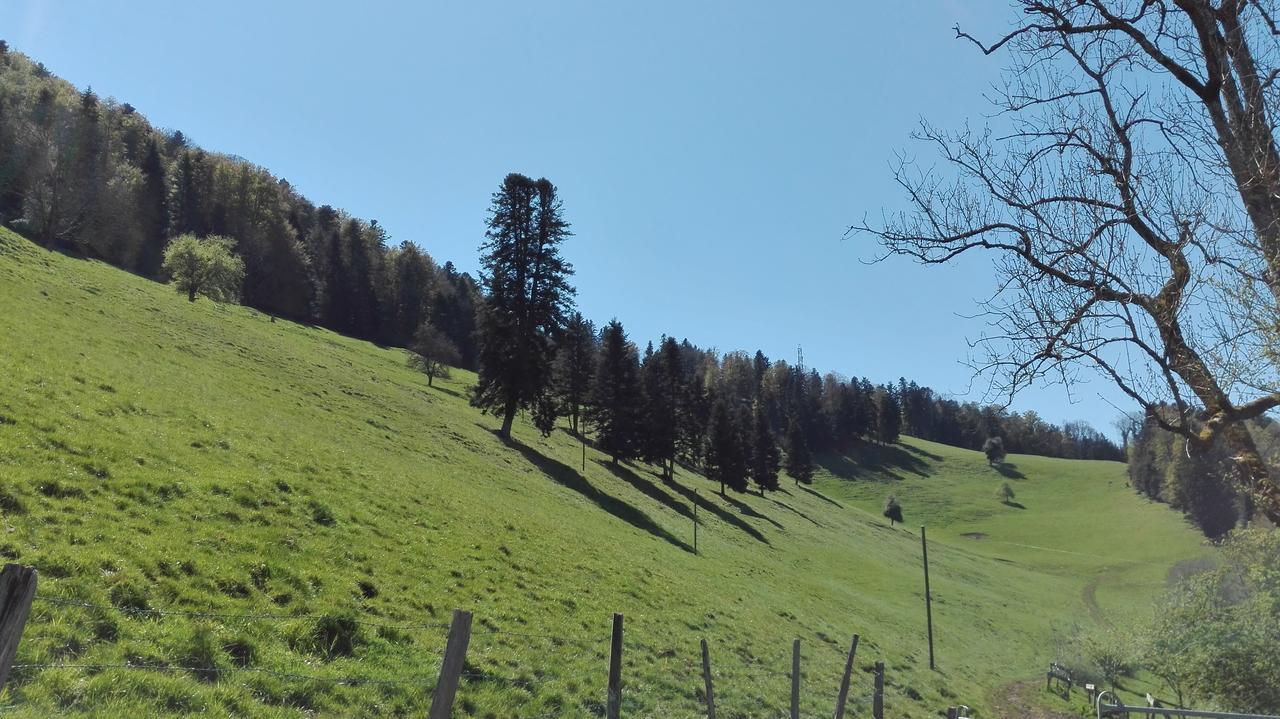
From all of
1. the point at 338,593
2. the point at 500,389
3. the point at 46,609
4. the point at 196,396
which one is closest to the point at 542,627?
the point at 338,593

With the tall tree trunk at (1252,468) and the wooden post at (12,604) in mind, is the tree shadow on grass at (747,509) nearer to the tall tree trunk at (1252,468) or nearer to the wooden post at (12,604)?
the tall tree trunk at (1252,468)

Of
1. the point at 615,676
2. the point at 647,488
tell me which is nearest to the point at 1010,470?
the point at 647,488

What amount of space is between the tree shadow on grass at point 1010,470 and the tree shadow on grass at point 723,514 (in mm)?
97997

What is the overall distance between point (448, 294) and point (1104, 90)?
11820 cm

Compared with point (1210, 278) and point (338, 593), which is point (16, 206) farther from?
point (1210, 278)

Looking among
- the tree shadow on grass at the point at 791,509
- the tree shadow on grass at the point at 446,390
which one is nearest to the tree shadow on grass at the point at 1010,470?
the tree shadow on grass at the point at 791,509

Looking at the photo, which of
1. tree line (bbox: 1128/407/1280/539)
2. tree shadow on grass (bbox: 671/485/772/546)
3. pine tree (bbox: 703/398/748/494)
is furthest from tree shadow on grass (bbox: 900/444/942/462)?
tree shadow on grass (bbox: 671/485/772/546)

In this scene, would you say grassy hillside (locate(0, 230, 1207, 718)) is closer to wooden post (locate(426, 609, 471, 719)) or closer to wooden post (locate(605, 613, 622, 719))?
wooden post (locate(605, 613, 622, 719))

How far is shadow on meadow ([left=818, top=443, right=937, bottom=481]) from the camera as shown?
12512 centimetres

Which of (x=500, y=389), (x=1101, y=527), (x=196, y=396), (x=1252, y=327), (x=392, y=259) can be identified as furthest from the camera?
(x=392, y=259)

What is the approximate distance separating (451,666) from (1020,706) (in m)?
28.7

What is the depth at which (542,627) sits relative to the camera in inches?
549

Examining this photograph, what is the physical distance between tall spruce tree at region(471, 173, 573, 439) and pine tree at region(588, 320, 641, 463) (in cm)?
1452

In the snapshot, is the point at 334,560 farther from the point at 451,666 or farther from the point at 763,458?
the point at 763,458
